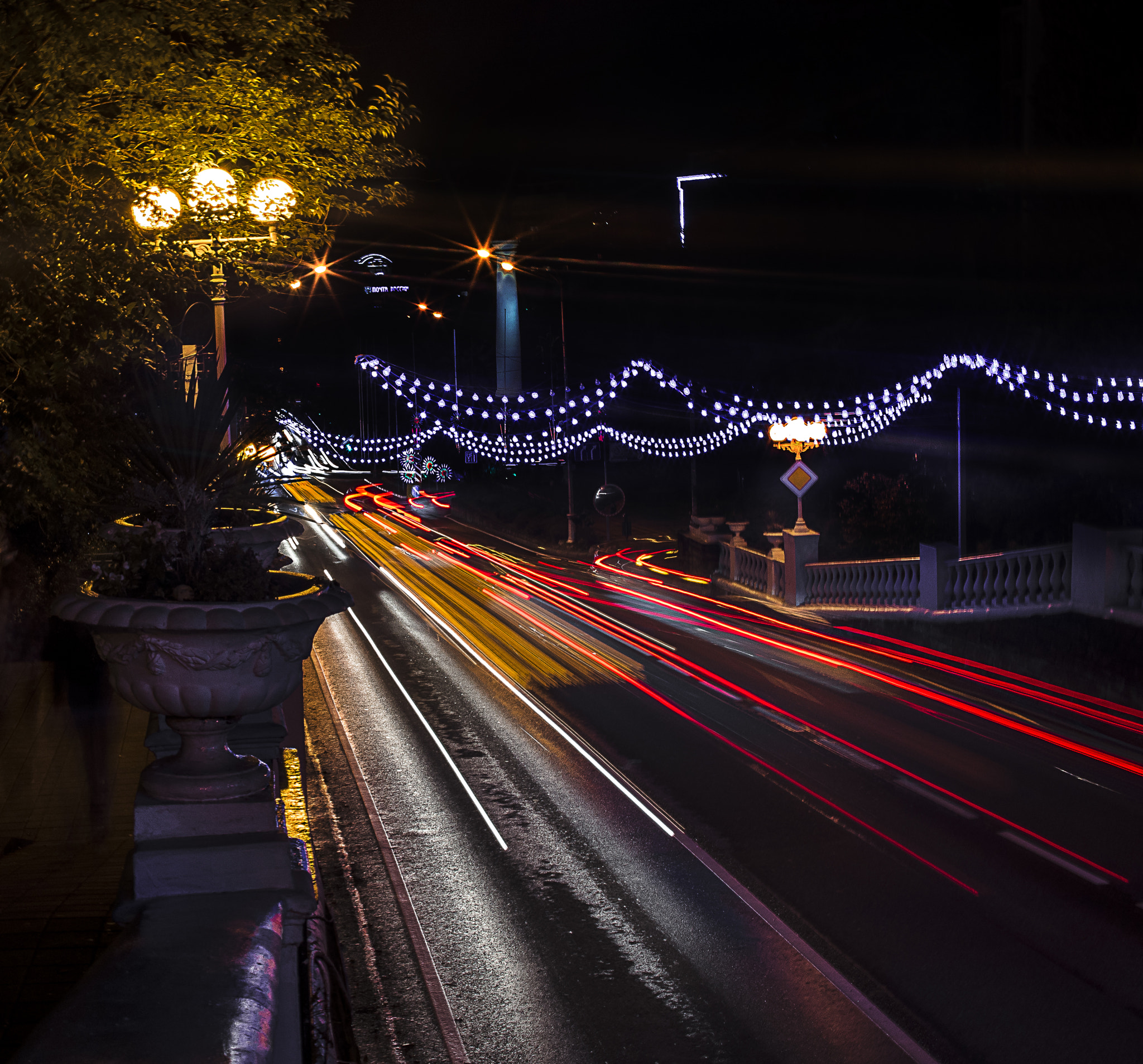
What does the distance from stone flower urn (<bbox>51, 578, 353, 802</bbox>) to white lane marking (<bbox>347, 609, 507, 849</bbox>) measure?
146 inches

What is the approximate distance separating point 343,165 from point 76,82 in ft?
10.5

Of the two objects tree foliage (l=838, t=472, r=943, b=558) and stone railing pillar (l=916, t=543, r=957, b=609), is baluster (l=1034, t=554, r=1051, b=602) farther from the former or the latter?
tree foliage (l=838, t=472, r=943, b=558)

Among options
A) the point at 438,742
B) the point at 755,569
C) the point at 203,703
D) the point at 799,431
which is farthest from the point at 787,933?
the point at 755,569

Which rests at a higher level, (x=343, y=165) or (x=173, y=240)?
(x=343, y=165)

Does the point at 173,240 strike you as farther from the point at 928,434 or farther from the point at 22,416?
the point at 928,434

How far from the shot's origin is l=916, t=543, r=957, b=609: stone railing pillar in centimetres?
1781

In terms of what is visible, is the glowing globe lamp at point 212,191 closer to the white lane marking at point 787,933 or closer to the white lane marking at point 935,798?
the white lane marking at point 787,933

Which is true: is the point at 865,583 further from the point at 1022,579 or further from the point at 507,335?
the point at 507,335

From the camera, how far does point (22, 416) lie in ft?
26.7

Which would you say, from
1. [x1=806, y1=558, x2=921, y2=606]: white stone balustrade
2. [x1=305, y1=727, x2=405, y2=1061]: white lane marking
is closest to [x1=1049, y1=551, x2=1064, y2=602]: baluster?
[x1=806, y1=558, x2=921, y2=606]: white stone balustrade

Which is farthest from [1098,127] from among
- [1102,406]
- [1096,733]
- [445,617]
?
[445,617]

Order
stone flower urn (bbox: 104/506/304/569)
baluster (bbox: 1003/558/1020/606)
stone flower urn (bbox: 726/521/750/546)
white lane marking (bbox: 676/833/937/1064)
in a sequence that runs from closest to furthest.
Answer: white lane marking (bbox: 676/833/937/1064)
stone flower urn (bbox: 104/506/304/569)
baluster (bbox: 1003/558/1020/606)
stone flower urn (bbox: 726/521/750/546)

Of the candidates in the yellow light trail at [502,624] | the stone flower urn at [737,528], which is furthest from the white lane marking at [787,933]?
the stone flower urn at [737,528]

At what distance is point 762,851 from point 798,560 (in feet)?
51.2
